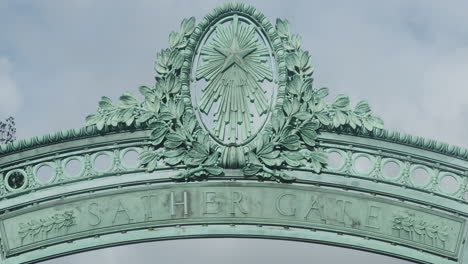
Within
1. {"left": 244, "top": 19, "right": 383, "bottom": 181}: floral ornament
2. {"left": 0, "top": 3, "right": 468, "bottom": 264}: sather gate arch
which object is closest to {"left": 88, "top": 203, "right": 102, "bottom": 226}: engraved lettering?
{"left": 0, "top": 3, "right": 468, "bottom": 264}: sather gate arch

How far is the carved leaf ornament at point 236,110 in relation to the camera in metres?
13.0

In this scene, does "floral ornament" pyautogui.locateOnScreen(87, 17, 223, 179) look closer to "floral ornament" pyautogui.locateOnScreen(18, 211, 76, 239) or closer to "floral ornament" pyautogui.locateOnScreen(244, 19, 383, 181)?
"floral ornament" pyautogui.locateOnScreen(244, 19, 383, 181)

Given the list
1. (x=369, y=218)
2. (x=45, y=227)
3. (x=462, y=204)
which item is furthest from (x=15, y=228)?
(x=462, y=204)

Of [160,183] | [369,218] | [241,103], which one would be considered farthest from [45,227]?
[369,218]

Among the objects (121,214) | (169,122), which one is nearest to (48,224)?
(121,214)

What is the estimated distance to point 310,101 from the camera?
42.7 feet

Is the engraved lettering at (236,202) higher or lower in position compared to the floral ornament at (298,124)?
lower

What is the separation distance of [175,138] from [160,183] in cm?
51

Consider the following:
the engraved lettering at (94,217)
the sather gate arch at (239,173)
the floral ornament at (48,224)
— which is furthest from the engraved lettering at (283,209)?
the floral ornament at (48,224)

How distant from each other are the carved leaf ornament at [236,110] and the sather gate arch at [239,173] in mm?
13

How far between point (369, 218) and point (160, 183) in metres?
2.28

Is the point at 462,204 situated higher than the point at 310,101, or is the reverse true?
the point at 310,101

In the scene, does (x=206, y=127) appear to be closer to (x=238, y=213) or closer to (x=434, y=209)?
(x=238, y=213)

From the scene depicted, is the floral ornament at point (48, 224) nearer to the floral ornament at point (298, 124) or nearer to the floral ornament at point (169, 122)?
the floral ornament at point (169, 122)
